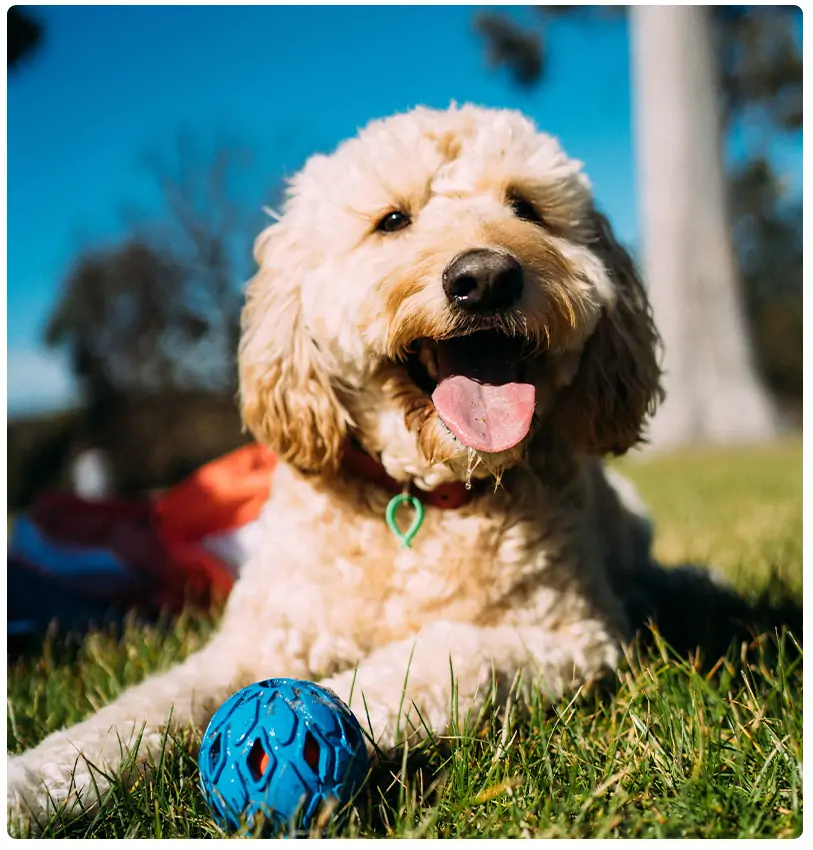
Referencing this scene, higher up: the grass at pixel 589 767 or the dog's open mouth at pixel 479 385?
the dog's open mouth at pixel 479 385

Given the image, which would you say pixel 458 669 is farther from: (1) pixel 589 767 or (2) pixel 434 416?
(2) pixel 434 416

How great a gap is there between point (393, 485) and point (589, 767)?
100 cm

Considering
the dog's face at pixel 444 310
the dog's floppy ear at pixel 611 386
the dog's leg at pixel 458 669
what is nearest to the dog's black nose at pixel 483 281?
the dog's face at pixel 444 310

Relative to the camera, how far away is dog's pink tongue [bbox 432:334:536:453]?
221cm

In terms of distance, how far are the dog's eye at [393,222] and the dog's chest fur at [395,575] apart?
80 cm

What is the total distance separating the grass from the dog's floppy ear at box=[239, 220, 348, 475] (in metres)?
0.87

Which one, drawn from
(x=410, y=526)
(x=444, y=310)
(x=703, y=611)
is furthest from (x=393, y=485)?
(x=703, y=611)

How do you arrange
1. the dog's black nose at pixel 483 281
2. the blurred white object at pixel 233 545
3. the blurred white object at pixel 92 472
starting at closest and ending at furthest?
the dog's black nose at pixel 483 281, the blurred white object at pixel 233 545, the blurred white object at pixel 92 472

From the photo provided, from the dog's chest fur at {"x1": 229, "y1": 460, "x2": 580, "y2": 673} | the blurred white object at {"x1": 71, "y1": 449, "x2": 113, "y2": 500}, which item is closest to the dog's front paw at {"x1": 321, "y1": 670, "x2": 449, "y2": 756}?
the dog's chest fur at {"x1": 229, "y1": 460, "x2": 580, "y2": 673}

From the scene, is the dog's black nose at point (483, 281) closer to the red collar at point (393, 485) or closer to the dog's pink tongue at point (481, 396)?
the dog's pink tongue at point (481, 396)

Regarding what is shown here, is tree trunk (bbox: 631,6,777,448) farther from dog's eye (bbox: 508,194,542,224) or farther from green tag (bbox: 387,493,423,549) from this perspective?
green tag (bbox: 387,493,423,549)

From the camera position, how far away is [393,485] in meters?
2.53

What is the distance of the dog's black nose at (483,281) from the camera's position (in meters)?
2.15

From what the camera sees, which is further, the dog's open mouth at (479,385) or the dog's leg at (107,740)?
the dog's open mouth at (479,385)
